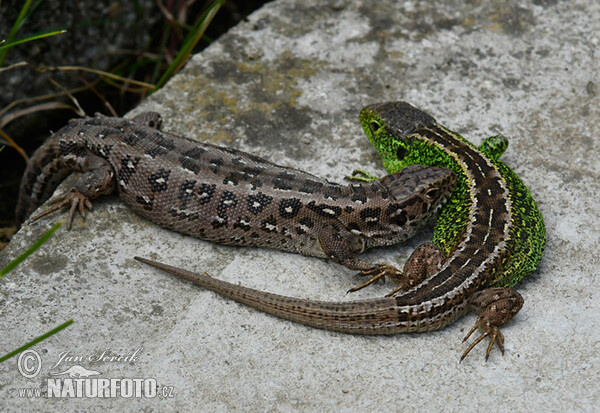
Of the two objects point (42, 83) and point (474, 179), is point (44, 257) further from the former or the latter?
point (474, 179)

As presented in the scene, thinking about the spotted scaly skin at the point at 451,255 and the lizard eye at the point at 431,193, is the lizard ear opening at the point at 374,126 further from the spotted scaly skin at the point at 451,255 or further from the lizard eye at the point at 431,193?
the lizard eye at the point at 431,193

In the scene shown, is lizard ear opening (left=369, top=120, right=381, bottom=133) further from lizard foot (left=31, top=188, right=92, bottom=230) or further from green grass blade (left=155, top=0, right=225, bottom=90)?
lizard foot (left=31, top=188, right=92, bottom=230)

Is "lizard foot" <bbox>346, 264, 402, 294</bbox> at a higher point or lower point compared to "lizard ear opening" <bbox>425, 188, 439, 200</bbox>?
lower

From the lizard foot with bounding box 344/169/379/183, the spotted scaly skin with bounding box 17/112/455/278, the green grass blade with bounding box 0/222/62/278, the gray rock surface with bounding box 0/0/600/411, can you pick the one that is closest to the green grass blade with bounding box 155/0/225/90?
the gray rock surface with bounding box 0/0/600/411

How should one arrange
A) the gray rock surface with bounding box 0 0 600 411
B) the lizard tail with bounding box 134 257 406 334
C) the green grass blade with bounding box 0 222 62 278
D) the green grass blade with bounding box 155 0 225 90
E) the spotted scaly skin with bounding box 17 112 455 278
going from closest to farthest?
the green grass blade with bounding box 0 222 62 278, the gray rock surface with bounding box 0 0 600 411, the lizard tail with bounding box 134 257 406 334, the spotted scaly skin with bounding box 17 112 455 278, the green grass blade with bounding box 155 0 225 90

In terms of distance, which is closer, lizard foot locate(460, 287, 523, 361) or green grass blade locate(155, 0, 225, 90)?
lizard foot locate(460, 287, 523, 361)

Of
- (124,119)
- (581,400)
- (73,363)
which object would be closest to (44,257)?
(73,363)

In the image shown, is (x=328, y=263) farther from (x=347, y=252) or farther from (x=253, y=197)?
(x=253, y=197)

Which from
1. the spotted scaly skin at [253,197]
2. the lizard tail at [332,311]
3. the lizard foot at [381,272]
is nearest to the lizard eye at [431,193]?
the spotted scaly skin at [253,197]
